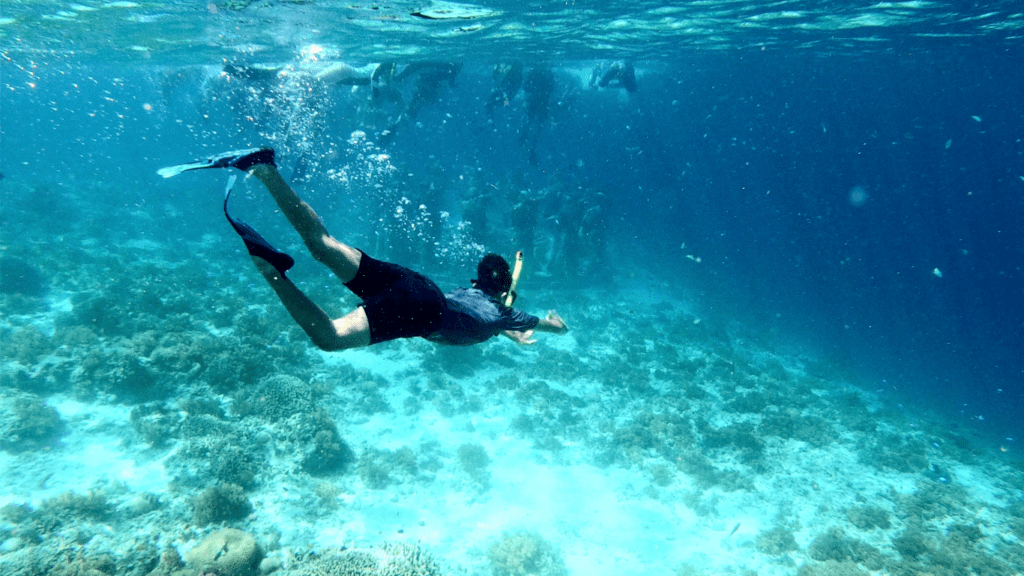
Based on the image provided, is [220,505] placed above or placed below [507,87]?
below

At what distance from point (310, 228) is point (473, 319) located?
5.41ft

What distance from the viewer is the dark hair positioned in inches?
182

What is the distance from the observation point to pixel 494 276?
15.3ft

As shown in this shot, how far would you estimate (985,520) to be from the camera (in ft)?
35.6

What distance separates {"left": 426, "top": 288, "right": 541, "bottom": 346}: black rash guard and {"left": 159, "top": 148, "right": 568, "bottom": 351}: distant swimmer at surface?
1 centimetres

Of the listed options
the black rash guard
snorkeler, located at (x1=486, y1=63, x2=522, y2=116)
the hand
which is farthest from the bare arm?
snorkeler, located at (x1=486, y1=63, x2=522, y2=116)

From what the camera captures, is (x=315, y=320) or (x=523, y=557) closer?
(x=315, y=320)

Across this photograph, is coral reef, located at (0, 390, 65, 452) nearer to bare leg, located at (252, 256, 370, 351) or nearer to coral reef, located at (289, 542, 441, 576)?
coral reef, located at (289, 542, 441, 576)

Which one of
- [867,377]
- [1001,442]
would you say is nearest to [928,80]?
[867,377]

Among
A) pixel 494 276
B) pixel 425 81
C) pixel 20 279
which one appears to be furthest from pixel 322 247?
pixel 425 81

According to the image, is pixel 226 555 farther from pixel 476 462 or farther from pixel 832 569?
pixel 832 569

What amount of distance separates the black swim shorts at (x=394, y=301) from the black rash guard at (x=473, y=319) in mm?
178

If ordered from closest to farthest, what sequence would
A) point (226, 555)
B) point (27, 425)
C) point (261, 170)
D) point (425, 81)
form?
point (261, 170)
point (226, 555)
point (27, 425)
point (425, 81)

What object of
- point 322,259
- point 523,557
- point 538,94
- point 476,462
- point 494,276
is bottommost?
point 476,462
